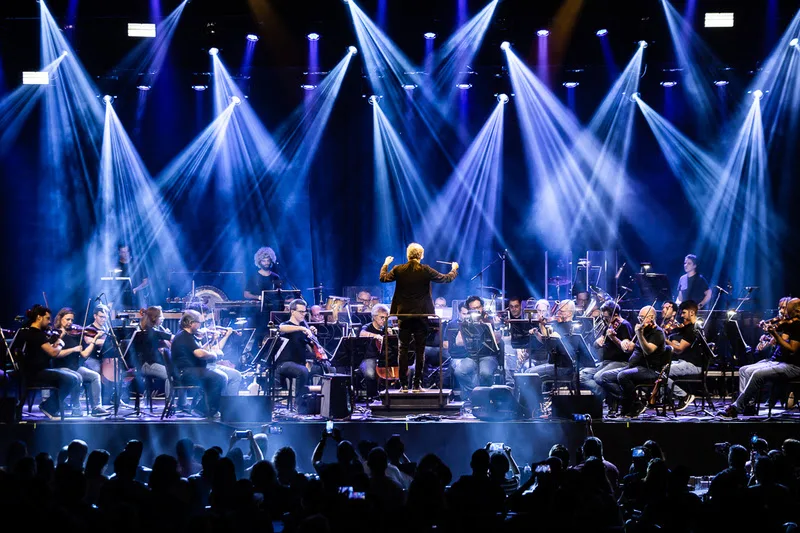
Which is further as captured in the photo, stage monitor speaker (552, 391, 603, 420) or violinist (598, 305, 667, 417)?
violinist (598, 305, 667, 417)

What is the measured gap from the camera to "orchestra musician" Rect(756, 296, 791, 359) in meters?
11.5

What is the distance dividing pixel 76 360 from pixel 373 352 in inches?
167

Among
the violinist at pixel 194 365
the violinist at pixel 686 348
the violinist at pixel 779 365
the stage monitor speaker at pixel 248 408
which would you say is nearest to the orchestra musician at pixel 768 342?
the violinist at pixel 779 365

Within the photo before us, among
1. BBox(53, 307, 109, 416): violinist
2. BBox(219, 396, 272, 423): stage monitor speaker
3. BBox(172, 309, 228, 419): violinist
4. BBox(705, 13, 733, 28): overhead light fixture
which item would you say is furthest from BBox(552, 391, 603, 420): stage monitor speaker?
BBox(705, 13, 733, 28): overhead light fixture

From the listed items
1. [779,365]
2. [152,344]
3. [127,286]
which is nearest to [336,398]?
[152,344]

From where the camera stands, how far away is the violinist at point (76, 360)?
37.2 ft

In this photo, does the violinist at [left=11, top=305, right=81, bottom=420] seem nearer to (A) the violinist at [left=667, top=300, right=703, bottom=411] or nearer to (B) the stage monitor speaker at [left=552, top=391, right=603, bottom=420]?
(B) the stage monitor speaker at [left=552, top=391, right=603, bottom=420]

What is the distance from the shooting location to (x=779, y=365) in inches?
437

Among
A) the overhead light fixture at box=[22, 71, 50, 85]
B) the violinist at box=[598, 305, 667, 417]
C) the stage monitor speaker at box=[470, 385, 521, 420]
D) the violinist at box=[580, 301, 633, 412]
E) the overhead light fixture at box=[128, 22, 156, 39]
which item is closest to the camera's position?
the stage monitor speaker at box=[470, 385, 521, 420]

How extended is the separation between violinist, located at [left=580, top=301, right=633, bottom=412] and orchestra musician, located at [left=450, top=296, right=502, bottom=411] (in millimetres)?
1410

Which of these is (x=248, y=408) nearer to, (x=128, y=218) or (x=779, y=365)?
(x=779, y=365)

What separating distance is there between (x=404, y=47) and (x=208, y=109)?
15.8 feet

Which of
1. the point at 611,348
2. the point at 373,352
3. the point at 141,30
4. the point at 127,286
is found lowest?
the point at 373,352

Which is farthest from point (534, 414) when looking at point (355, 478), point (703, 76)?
point (703, 76)
